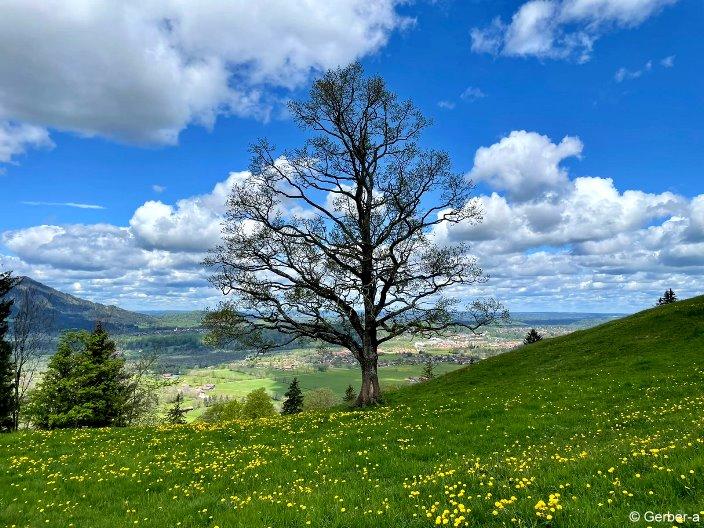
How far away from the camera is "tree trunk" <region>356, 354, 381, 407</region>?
95.1ft

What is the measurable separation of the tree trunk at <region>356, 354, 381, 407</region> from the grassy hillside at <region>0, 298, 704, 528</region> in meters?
3.54

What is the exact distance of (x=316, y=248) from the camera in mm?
29109

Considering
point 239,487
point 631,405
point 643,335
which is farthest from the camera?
point 643,335

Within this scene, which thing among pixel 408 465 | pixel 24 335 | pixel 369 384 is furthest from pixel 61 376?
pixel 408 465

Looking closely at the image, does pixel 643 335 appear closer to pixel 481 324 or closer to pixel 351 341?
pixel 481 324

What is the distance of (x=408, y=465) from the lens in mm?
12484

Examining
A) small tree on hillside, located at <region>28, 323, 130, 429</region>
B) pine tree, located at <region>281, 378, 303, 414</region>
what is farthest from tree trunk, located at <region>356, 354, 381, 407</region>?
pine tree, located at <region>281, 378, 303, 414</region>

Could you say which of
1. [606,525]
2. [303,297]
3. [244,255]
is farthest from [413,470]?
[244,255]

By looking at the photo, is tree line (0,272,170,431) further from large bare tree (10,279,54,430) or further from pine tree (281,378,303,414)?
pine tree (281,378,303,414)

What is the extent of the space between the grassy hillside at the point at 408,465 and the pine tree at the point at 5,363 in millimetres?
34253

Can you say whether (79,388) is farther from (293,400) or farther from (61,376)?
(293,400)

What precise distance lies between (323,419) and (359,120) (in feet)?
66.5

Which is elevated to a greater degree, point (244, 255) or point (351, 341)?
point (244, 255)

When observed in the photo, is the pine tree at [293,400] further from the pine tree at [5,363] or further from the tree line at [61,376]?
the pine tree at [5,363]
